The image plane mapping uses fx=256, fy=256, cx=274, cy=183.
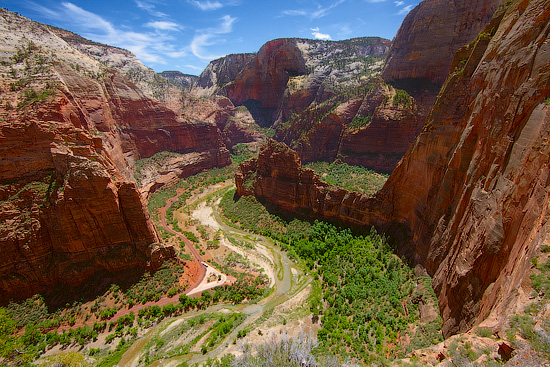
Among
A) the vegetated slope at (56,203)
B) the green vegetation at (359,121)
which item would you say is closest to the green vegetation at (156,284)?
the vegetated slope at (56,203)

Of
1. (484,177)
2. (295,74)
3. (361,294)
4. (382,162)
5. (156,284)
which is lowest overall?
(156,284)

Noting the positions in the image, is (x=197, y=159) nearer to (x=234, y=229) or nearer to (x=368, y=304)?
(x=234, y=229)

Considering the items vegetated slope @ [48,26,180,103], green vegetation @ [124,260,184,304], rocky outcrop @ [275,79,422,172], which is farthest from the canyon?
vegetated slope @ [48,26,180,103]

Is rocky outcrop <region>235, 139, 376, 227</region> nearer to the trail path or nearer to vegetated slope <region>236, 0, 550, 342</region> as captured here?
vegetated slope <region>236, 0, 550, 342</region>

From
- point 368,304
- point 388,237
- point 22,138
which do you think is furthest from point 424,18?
point 22,138

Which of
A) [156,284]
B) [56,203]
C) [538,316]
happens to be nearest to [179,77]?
[56,203]

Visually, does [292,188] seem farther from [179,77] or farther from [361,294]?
[179,77]

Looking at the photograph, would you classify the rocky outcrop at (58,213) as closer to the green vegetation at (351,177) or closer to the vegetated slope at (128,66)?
the green vegetation at (351,177)
